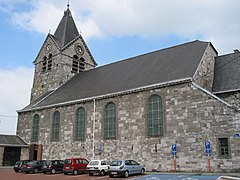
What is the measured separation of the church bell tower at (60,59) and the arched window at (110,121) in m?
11.2

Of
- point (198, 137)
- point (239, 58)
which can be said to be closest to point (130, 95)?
point (198, 137)

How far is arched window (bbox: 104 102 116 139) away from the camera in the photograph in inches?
808

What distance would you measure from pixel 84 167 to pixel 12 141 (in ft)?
37.8

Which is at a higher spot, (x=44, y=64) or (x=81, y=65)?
(x=44, y=64)

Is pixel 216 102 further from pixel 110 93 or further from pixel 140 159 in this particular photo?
pixel 110 93

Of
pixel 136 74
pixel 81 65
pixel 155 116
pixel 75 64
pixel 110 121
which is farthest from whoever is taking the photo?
pixel 81 65

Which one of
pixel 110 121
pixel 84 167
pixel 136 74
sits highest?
pixel 136 74

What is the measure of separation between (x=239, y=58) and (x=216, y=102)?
20.5ft

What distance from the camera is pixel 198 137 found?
16234mm

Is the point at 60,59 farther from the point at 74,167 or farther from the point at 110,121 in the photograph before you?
the point at 74,167

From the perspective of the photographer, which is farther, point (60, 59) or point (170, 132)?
point (60, 59)

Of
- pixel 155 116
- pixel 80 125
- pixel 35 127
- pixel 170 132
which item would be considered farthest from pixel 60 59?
pixel 170 132

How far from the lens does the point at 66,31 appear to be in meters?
34.4

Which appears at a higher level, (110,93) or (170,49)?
(170,49)
